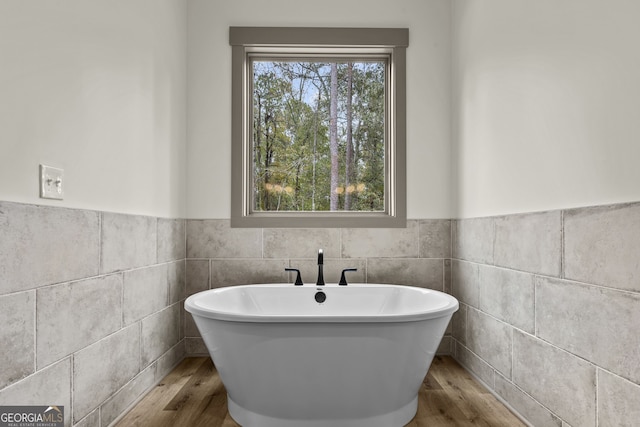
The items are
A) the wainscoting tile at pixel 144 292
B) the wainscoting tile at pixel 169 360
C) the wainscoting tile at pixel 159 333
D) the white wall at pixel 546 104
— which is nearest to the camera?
the white wall at pixel 546 104

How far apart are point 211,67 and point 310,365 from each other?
2.11 meters

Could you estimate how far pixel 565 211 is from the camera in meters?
1.58

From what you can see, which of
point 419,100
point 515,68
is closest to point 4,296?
point 515,68

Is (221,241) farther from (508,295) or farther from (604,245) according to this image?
(604,245)

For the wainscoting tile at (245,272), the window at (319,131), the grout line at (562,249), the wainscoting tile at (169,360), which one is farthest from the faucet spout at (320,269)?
the grout line at (562,249)

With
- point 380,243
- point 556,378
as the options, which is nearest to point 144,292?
point 380,243

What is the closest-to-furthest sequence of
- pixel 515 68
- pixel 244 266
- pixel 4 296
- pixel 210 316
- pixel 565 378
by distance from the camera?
pixel 4 296
pixel 565 378
pixel 210 316
pixel 515 68
pixel 244 266

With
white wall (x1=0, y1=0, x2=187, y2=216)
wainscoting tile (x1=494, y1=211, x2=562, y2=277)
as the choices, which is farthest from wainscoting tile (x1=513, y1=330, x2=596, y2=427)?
white wall (x1=0, y1=0, x2=187, y2=216)

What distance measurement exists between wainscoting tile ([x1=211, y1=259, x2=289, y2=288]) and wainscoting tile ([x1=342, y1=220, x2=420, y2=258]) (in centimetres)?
45

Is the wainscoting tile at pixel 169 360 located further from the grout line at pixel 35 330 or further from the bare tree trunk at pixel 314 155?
the bare tree trunk at pixel 314 155

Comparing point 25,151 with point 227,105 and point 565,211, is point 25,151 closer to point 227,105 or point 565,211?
point 227,105

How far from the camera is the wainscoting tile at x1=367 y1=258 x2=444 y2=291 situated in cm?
279

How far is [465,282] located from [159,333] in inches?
73.3

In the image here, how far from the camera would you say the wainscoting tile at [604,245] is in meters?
1.27
